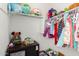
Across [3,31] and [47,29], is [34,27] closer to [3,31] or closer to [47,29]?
[47,29]

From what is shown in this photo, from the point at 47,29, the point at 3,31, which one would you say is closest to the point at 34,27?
the point at 47,29

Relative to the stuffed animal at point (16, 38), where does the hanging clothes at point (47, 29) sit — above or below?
above

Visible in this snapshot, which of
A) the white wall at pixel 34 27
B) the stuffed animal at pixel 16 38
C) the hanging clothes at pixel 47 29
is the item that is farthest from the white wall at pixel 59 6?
the stuffed animal at pixel 16 38

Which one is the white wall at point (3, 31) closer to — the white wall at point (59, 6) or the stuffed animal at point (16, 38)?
the stuffed animal at point (16, 38)

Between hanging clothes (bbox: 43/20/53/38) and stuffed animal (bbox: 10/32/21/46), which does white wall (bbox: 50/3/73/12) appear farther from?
stuffed animal (bbox: 10/32/21/46)

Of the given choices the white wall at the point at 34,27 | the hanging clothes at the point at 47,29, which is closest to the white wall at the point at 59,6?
the white wall at the point at 34,27

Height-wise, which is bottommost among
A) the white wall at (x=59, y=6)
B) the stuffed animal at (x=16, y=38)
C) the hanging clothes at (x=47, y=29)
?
the stuffed animal at (x=16, y=38)

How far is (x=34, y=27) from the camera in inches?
33.8

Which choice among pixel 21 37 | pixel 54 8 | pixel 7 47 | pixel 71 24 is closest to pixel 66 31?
pixel 71 24

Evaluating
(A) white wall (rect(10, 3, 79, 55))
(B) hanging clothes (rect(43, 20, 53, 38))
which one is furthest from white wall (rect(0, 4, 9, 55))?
(B) hanging clothes (rect(43, 20, 53, 38))

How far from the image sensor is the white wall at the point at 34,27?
830 mm

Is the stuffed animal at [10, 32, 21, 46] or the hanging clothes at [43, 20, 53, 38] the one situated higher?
the hanging clothes at [43, 20, 53, 38]

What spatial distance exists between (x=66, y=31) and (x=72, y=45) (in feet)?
0.40

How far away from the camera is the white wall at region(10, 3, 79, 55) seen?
830 mm
